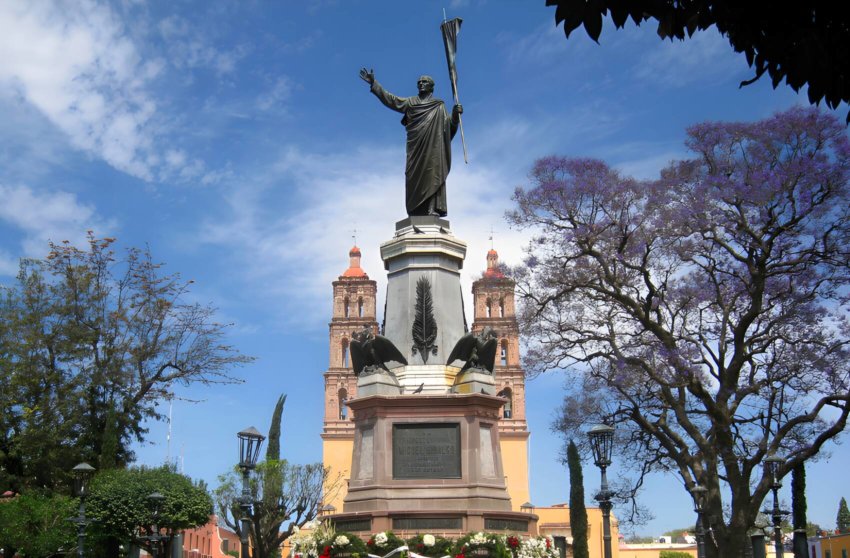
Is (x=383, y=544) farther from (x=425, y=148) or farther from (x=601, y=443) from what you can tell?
(x=425, y=148)

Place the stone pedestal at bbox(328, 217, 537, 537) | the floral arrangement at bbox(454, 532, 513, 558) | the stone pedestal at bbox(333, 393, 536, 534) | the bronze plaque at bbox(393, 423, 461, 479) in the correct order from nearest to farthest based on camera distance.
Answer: the floral arrangement at bbox(454, 532, 513, 558), the stone pedestal at bbox(328, 217, 537, 537), the stone pedestal at bbox(333, 393, 536, 534), the bronze plaque at bbox(393, 423, 461, 479)

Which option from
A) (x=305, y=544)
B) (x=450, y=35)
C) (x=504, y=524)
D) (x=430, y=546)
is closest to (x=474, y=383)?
(x=504, y=524)

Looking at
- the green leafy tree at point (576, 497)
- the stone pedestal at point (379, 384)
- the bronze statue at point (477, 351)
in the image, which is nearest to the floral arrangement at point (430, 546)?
the stone pedestal at point (379, 384)

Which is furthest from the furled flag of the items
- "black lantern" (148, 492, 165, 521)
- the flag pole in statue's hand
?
"black lantern" (148, 492, 165, 521)

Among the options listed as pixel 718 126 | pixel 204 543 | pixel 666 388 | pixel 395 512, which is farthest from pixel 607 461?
pixel 204 543

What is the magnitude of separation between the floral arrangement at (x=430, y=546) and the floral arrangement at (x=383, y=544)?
0.16 meters

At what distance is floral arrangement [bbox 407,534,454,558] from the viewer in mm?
11672

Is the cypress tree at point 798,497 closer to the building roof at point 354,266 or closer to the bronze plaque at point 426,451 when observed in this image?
the bronze plaque at point 426,451

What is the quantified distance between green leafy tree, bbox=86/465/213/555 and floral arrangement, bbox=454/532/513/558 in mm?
18831

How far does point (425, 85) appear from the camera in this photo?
54.2 ft

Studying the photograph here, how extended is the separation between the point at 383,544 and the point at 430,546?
0.61m

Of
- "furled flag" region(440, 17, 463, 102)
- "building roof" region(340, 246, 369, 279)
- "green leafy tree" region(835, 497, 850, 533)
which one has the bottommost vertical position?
"green leafy tree" region(835, 497, 850, 533)

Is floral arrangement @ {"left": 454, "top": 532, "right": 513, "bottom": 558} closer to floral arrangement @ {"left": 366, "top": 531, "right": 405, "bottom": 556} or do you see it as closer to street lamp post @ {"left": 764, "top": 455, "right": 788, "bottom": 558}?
floral arrangement @ {"left": 366, "top": 531, "right": 405, "bottom": 556}

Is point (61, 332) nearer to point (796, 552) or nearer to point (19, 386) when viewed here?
point (19, 386)
